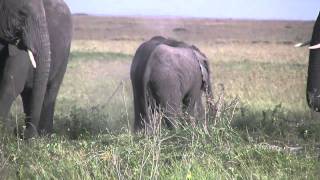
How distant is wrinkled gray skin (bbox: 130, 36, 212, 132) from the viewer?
1080cm

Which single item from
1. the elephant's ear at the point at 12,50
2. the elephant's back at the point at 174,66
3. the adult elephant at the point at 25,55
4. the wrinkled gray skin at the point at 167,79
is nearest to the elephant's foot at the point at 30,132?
the adult elephant at the point at 25,55

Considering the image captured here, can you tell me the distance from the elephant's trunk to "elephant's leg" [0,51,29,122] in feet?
0.67

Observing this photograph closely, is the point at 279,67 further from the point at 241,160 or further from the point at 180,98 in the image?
the point at 241,160

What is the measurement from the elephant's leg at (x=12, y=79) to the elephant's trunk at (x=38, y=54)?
0.67ft

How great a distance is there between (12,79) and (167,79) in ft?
8.36

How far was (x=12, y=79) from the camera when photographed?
9.31 m

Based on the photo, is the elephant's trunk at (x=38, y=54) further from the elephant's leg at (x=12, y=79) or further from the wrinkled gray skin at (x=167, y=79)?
the wrinkled gray skin at (x=167, y=79)

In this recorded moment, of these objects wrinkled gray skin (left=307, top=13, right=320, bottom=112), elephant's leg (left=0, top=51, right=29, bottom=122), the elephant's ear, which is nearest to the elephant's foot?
elephant's leg (left=0, top=51, right=29, bottom=122)

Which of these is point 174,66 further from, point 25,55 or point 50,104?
point 25,55

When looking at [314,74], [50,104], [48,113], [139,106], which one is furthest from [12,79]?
[314,74]

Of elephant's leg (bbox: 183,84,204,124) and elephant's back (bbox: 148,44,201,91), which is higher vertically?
elephant's back (bbox: 148,44,201,91)

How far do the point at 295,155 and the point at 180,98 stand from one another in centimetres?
400

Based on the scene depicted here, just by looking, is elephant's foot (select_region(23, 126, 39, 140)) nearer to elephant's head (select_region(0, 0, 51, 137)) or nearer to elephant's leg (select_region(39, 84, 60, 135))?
elephant's head (select_region(0, 0, 51, 137))

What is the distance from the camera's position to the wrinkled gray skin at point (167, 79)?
10.8 meters
